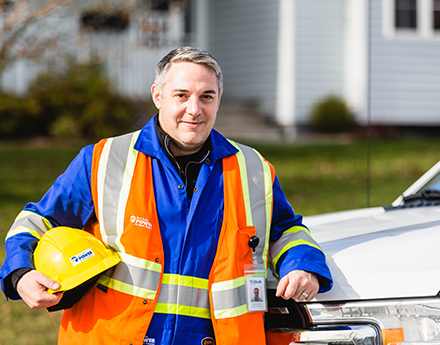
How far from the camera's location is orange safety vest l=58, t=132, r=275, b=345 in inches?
92.1

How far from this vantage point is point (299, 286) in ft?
7.66

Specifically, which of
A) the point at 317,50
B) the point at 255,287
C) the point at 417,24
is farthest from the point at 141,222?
the point at 417,24

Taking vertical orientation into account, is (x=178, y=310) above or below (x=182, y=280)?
below

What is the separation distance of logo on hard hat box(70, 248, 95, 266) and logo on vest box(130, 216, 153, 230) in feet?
0.68

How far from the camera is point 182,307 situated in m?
2.37

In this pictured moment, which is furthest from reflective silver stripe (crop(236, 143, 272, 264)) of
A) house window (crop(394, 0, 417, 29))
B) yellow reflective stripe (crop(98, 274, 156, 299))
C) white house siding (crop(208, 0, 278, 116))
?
house window (crop(394, 0, 417, 29))

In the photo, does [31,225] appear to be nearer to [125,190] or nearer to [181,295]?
[125,190]

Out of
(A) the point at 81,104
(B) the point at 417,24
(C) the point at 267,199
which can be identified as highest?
(B) the point at 417,24

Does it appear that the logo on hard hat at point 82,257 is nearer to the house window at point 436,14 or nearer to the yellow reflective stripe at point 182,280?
the yellow reflective stripe at point 182,280

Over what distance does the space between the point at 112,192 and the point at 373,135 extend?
1476 cm

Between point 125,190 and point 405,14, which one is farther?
point 405,14

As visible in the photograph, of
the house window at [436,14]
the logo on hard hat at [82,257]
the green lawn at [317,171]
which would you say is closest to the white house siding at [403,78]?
the house window at [436,14]

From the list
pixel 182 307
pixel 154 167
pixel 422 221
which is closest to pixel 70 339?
pixel 182 307

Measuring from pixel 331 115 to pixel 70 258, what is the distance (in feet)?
46.4
